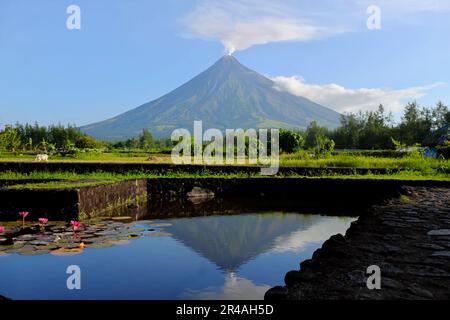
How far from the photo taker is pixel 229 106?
143 metres

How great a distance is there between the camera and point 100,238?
690 centimetres

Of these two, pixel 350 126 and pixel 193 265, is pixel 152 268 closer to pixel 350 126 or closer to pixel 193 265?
pixel 193 265

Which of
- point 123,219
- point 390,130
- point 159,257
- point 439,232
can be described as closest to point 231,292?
point 159,257

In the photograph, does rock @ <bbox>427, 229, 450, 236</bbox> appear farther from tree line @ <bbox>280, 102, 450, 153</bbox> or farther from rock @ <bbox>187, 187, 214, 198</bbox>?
tree line @ <bbox>280, 102, 450, 153</bbox>

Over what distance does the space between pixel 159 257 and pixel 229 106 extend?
Answer: 137749 mm

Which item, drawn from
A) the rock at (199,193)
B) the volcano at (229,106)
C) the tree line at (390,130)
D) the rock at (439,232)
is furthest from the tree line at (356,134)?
the volcano at (229,106)

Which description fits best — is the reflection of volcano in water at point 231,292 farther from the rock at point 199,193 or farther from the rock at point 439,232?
the rock at point 199,193

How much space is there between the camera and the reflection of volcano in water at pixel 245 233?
6.47 m

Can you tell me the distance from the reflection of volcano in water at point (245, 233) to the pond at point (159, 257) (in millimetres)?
14

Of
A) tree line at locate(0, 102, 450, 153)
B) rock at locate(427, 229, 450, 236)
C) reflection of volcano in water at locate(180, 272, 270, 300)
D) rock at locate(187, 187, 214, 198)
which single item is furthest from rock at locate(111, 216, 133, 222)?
tree line at locate(0, 102, 450, 153)

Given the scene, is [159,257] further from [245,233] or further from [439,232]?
[439,232]

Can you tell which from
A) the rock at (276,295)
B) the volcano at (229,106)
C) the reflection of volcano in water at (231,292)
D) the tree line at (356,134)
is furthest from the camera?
the volcano at (229,106)

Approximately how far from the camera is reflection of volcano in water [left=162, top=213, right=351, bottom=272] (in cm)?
647

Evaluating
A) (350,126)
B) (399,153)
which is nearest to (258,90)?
(350,126)
